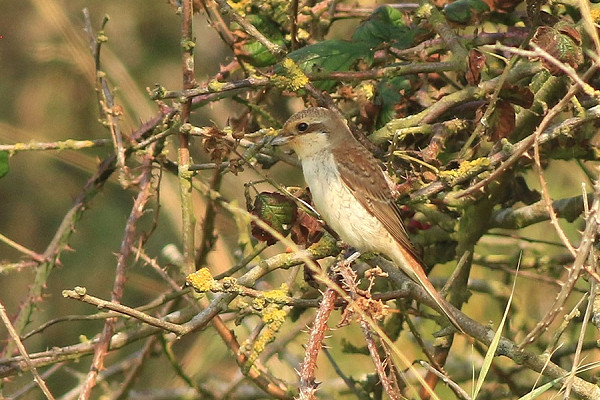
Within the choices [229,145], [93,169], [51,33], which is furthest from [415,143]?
[51,33]

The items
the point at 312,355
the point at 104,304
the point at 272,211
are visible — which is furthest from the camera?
the point at 272,211

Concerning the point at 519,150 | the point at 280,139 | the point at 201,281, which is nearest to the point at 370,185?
the point at 280,139

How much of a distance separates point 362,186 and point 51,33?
11.9 feet

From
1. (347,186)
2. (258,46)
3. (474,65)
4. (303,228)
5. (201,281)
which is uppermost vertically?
(258,46)

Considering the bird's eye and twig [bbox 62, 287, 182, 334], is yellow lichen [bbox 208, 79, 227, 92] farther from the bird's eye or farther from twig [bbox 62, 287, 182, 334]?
twig [bbox 62, 287, 182, 334]

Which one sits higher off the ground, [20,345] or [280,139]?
[280,139]

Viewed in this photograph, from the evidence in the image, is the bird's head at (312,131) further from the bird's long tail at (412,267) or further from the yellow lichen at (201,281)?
the yellow lichen at (201,281)

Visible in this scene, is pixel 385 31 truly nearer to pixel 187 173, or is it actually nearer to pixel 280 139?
pixel 280 139

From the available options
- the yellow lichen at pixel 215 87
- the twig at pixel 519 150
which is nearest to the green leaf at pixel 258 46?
the yellow lichen at pixel 215 87

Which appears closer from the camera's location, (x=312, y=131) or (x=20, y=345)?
(x=20, y=345)

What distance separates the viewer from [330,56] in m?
3.12

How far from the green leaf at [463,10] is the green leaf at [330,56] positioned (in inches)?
11.3

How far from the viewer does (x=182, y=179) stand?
309 cm

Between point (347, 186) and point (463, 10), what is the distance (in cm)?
73
